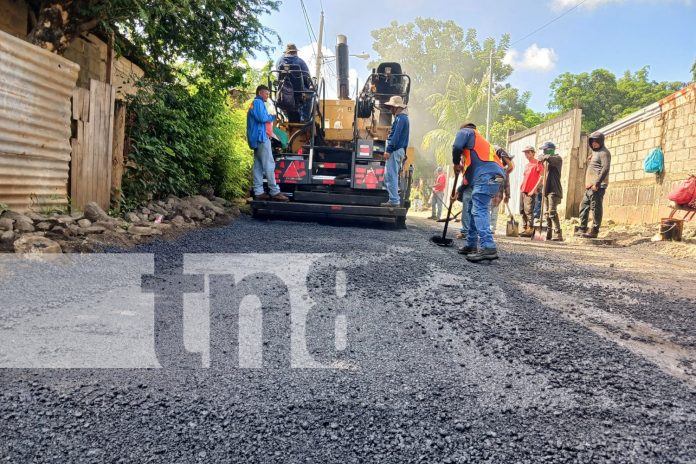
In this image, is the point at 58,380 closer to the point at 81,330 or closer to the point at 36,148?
the point at 81,330

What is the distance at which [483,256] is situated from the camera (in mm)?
4883

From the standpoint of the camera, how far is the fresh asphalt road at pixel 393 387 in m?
1.56

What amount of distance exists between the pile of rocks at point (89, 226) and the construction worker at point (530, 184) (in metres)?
5.35

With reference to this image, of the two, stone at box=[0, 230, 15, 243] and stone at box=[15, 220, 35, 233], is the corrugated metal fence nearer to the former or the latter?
stone at box=[15, 220, 35, 233]

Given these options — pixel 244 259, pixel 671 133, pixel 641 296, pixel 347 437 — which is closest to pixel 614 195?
pixel 671 133

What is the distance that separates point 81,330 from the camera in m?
2.54

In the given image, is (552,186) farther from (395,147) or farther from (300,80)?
(300,80)

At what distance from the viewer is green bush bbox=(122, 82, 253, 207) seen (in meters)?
6.71

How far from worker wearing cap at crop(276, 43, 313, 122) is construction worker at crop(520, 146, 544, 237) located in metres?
4.05

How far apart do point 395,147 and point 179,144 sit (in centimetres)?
342

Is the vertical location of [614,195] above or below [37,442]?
above

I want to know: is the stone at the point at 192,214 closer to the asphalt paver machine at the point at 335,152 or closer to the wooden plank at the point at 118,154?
the wooden plank at the point at 118,154

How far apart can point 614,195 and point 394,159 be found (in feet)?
18.5

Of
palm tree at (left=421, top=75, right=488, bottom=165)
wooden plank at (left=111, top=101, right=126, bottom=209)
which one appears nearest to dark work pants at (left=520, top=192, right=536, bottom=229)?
wooden plank at (left=111, top=101, right=126, bottom=209)
